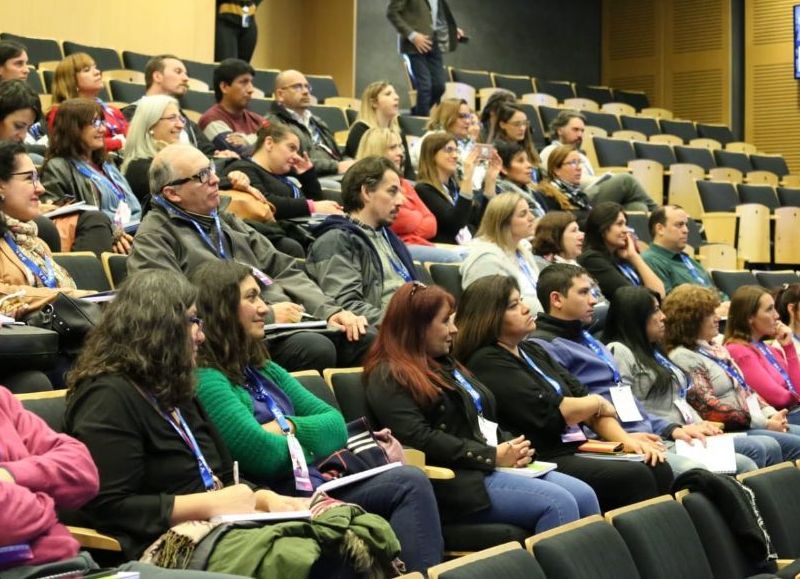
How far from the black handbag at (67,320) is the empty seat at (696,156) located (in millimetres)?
7158

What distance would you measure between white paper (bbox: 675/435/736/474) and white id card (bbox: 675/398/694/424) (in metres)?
0.23

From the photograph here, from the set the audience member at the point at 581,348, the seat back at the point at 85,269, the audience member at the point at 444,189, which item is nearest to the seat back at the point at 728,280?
the audience member at the point at 444,189

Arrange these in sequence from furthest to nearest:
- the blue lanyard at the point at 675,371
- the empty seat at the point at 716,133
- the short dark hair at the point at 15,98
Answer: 1. the empty seat at the point at 716,133
2. the blue lanyard at the point at 675,371
3. the short dark hair at the point at 15,98

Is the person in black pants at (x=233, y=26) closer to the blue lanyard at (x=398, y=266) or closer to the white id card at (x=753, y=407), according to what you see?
the blue lanyard at (x=398, y=266)

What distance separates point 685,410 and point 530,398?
3.00 feet

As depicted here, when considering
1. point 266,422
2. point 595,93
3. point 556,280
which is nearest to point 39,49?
point 556,280

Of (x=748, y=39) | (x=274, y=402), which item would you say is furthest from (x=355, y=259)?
(x=748, y=39)

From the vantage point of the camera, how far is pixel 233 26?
7.36 meters

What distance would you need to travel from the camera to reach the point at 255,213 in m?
4.20

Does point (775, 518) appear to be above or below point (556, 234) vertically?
below

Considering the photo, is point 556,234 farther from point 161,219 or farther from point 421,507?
point 421,507

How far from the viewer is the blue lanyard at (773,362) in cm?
478

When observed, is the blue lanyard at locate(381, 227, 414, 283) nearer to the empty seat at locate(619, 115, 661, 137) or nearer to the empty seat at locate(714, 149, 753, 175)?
the empty seat at locate(714, 149, 753, 175)

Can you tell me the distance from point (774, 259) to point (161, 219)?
5.64m
